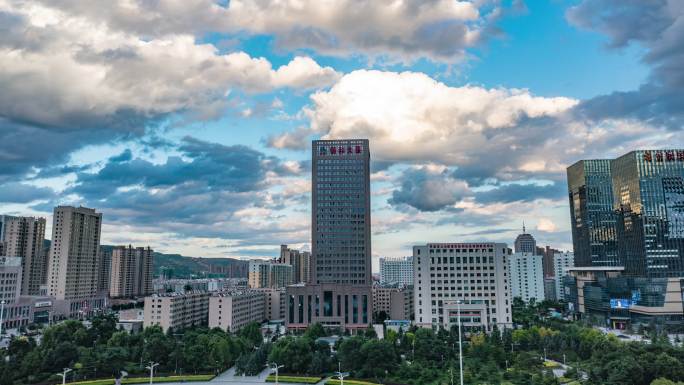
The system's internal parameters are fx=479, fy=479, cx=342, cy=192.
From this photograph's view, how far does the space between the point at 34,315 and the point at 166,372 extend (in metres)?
65.6

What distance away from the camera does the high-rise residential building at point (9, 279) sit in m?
88.9

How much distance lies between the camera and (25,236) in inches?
4771

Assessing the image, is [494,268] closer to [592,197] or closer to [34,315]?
[592,197]

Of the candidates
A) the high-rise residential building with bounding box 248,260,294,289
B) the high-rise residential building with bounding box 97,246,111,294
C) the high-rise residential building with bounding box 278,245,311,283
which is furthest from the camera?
the high-rise residential building with bounding box 278,245,311,283

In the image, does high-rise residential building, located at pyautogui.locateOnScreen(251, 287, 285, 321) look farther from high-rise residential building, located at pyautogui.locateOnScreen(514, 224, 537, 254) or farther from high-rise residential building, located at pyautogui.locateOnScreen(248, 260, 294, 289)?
high-rise residential building, located at pyautogui.locateOnScreen(514, 224, 537, 254)

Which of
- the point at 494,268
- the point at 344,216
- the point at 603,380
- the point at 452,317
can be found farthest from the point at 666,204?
the point at 603,380

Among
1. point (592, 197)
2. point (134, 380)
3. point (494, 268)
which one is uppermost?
point (592, 197)

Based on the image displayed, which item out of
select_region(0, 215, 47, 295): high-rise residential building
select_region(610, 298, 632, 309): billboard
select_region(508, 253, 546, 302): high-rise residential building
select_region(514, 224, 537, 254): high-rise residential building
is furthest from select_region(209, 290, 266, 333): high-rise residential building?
select_region(514, 224, 537, 254): high-rise residential building

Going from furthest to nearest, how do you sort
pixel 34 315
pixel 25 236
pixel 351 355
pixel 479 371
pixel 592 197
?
pixel 25 236 → pixel 592 197 → pixel 34 315 → pixel 351 355 → pixel 479 371

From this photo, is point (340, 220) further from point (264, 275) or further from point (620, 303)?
point (264, 275)

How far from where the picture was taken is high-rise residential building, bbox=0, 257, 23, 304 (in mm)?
88875

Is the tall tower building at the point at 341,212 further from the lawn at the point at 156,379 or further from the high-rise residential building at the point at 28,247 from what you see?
the high-rise residential building at the point at 28,247

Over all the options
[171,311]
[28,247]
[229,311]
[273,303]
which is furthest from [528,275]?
[28,247]

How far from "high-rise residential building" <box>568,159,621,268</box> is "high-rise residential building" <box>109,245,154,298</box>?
12468cm
